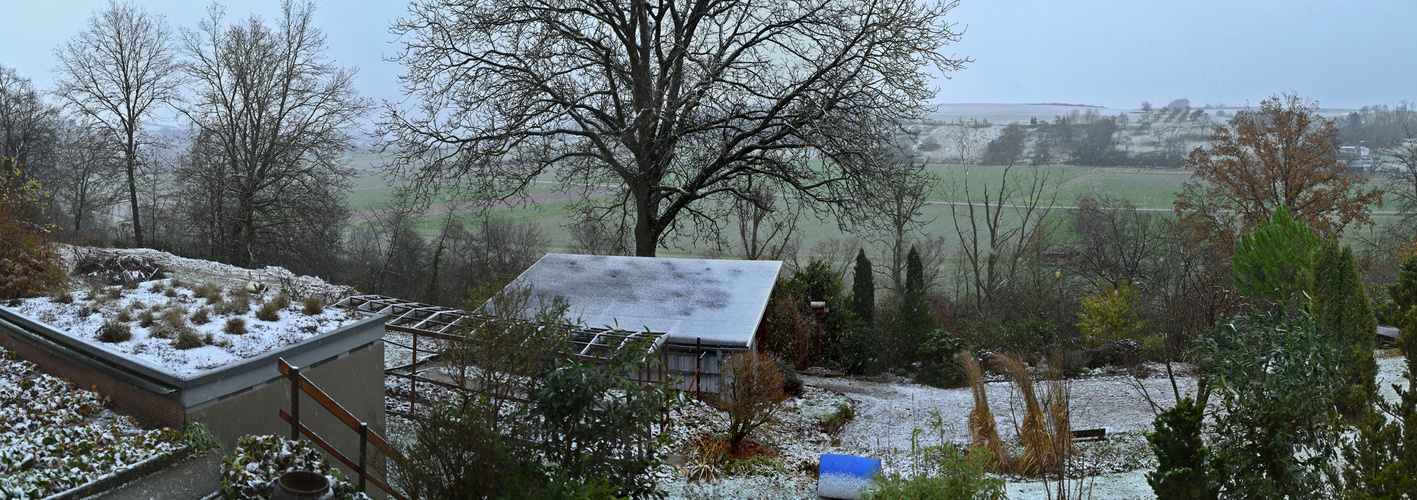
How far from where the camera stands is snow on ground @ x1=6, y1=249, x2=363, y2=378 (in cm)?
727

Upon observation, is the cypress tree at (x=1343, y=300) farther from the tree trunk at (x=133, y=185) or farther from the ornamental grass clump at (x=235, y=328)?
the tree trunk at (x=133, y=185)

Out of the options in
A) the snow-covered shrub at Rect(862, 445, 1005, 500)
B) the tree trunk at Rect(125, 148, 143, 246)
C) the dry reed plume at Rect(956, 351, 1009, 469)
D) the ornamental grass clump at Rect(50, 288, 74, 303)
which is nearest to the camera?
the snow-covered shrub at Rect(862, 445, 1005, 500)

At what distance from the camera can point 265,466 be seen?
20.3 feet

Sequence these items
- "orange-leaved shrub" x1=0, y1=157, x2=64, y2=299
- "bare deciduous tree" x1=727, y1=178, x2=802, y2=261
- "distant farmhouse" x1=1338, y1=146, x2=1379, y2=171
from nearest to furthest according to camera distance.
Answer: "orange-leaved shrub" x1=0, y1=157, x2=64, y2=299 < "bare deciduous tree" x1=727, y1=178, x2=802, y2=261 < "distant farmhouse" x1=1338, y1=146, x2=1379, y2=171

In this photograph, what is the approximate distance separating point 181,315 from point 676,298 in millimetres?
7837

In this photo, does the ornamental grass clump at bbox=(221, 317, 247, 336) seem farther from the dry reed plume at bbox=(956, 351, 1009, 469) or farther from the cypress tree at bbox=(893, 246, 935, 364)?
the cypress tree at bbox=(893, 246, 935, 364)

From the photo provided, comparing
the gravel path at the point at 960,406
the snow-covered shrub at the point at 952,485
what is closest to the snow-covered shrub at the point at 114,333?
the snow-covered shrub at the point at 952,485

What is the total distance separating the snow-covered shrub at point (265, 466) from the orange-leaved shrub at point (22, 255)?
5051 mm

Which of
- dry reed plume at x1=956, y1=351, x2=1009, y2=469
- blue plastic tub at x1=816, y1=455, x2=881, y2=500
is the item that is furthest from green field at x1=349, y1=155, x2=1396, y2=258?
blue plastic tub at x1=816, y1=455, x2=881, y2=500

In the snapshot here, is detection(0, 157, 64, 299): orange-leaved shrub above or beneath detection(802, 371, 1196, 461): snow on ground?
above

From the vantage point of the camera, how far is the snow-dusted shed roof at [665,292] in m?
13.2

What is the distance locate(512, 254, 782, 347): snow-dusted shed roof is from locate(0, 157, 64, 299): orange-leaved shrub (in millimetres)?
5773

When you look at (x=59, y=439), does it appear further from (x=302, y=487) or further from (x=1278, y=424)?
(x=1278, y=424)

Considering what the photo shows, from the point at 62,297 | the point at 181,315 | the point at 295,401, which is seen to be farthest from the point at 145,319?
the point at 295,401
